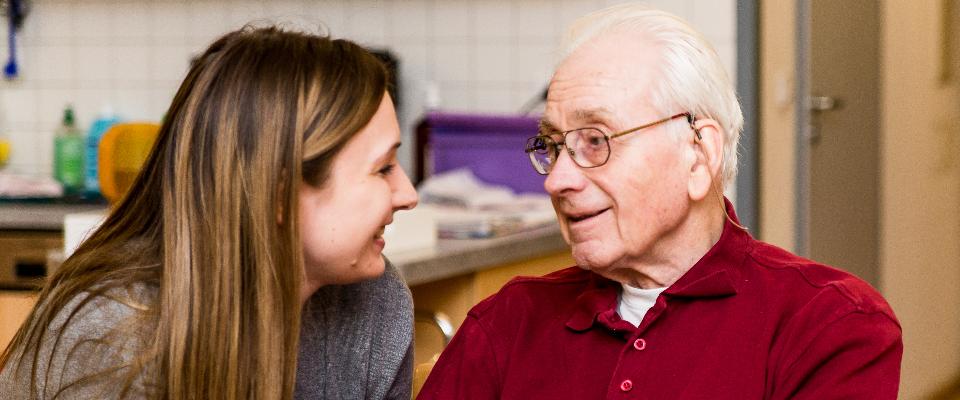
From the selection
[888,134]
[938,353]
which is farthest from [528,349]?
[938,353]

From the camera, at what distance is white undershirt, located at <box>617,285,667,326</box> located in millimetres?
1535

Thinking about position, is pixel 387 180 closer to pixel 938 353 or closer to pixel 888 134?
pixel 888 134

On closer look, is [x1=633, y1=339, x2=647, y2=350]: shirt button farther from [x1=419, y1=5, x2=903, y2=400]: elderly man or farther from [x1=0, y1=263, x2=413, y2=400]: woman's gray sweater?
[x1=0, y1=263, x2=413, y2=400]: woman's gray sweater

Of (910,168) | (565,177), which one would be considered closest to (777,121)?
(910,168)

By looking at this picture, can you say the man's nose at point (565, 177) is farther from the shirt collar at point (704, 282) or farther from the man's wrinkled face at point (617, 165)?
the shirt collar at point (704, 282)

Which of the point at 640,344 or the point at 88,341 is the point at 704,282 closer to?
the point at 640,344

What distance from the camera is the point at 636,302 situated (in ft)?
5.09

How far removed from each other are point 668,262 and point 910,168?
2268 millimetres

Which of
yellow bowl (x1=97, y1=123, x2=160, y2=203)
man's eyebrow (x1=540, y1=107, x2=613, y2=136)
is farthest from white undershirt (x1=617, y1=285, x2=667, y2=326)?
yellow bowl (x1=97, y1=123, x2=160, y2=203)

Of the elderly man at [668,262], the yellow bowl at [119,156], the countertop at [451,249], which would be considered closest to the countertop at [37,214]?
the countertop at [451,249]

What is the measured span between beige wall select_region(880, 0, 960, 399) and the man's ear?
2.13 metres

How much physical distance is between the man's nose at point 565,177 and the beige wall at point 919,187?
2222 mm

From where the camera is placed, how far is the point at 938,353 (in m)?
3.85

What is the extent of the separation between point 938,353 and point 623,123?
279cm
